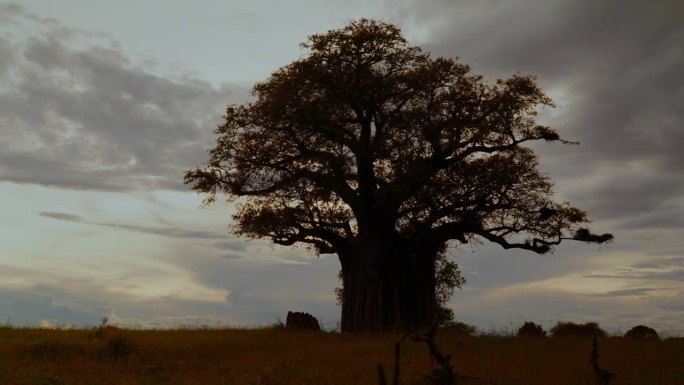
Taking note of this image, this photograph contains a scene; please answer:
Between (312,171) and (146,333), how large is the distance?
423 inches

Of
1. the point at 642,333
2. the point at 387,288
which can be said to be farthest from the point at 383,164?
the point at 642,333

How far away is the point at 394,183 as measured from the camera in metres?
30.9

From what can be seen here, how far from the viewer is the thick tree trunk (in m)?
33.4

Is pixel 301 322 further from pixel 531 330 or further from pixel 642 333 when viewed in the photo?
pixel 642 333

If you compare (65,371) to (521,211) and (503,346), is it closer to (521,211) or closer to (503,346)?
(503,346)

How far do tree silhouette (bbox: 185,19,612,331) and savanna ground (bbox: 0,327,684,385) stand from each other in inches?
190

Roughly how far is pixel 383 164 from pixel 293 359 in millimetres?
13833

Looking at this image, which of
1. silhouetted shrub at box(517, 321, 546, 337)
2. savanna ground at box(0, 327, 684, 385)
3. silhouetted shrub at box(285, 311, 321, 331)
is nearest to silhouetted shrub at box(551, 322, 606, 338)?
silhouetted shrub at box(517, 321, 546, 337)

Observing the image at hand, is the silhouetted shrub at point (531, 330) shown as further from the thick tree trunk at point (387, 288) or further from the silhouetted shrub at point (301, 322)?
→ the silhouetted shrub at point (301, 322)

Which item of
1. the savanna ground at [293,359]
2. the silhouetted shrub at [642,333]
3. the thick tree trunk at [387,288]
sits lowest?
the savanna ground at [293,359]

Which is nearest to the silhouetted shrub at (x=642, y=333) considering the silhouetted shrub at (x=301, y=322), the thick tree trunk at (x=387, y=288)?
the thick tree trunk at (x=387, y=288)

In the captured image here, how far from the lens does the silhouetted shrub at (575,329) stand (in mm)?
36494

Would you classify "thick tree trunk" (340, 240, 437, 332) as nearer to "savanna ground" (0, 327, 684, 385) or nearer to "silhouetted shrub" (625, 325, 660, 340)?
"savanna ground" (0, 327, 684, 385)

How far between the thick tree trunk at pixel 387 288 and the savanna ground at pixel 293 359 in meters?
3.13
